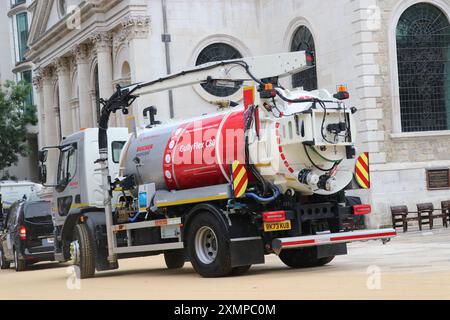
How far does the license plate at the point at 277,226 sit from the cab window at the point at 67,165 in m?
5.92

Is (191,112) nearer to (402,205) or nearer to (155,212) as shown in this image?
(402,205)

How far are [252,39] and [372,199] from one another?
11668mm

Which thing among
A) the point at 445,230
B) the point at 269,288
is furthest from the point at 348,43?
the point at 269,288

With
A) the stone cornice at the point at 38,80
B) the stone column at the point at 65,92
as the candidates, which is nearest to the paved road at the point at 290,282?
the stone column at the point at 65,92

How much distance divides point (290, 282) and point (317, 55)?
20104mm

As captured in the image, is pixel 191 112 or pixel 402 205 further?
pixel 191 112

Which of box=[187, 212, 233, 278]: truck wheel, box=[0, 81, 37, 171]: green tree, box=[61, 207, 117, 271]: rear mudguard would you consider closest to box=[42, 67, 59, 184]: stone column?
box=[0, 81, 37, 171]: green tree

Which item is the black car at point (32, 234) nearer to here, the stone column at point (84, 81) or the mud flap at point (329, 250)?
the mud flap at point (329, 250)

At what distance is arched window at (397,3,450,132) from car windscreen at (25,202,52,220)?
12.1 m

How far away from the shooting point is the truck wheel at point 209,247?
14891mm

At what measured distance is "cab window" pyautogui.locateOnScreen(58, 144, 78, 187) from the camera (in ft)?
63.5
